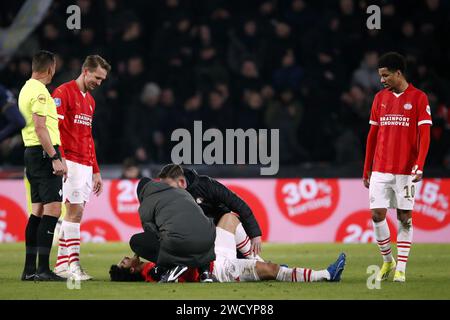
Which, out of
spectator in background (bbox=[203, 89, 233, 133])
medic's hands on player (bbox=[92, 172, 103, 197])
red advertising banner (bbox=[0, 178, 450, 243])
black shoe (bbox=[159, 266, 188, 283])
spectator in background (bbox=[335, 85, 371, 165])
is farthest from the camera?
spectator in background (bbox=[203, 89, 233, 133])

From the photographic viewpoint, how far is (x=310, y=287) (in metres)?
8.16

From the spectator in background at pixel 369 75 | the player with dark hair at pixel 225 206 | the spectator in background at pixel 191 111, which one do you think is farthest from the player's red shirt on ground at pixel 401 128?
the spectator in background at pixel 369 75

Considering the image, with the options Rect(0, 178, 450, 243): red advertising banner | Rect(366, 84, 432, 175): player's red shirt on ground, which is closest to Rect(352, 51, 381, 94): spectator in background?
Rect(0, 178, 450, 243): red advertising banner

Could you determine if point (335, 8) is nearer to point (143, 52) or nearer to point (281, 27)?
point (281, 27)

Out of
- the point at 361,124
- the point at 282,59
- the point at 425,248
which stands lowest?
the point at 425,248

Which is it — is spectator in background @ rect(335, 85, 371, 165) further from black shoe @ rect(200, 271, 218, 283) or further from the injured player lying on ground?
black shoe @ rect(200, 271, 218, 283)

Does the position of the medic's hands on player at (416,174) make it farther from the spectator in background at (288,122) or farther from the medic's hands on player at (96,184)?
the spectator in background at (288,122)

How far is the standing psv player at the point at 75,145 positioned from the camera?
9.32m

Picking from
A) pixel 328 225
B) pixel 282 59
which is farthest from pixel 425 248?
pixel 282 59

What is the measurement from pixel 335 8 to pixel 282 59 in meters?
1.60

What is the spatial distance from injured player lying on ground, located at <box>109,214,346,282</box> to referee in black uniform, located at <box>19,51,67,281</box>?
66cm

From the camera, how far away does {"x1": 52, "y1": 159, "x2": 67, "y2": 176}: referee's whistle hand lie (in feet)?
28.1

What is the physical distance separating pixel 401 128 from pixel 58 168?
10.3 feet

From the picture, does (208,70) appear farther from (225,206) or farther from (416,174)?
(416,174)
